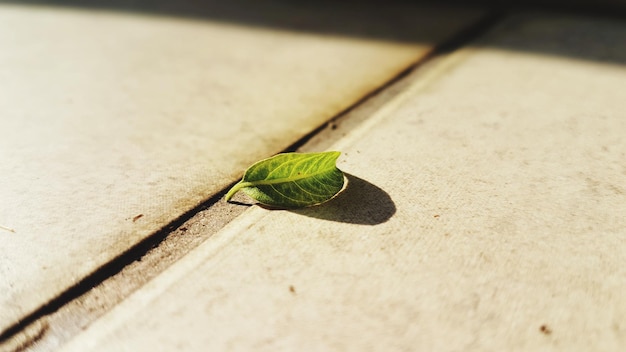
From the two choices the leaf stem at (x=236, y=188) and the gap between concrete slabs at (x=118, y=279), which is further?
the leaf stem at (x=236, y=188)

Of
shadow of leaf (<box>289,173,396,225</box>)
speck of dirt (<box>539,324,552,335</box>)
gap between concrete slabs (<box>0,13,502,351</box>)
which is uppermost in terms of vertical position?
shadow of leaf (<box>289,173,396,225</box>)

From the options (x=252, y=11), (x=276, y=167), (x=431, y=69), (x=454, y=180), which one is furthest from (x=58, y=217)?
(x=252, y=11)

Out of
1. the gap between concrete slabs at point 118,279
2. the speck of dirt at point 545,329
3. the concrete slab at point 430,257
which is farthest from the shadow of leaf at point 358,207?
the speck of dirt at point 545,329

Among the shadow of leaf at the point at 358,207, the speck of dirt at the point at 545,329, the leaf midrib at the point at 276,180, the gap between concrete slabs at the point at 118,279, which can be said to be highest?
the leaf midrib at the point at 276,180

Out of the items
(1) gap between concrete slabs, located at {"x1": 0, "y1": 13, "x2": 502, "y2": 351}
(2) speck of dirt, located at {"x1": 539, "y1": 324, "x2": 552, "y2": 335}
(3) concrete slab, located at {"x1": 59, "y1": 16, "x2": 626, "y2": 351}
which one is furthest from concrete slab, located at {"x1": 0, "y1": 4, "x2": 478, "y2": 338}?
(2) speck of dirt, located at {"x1": 539, "y1": 324, "x2": 552, "y2": 335}

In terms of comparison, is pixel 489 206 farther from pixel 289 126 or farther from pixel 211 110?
pixel 211 110

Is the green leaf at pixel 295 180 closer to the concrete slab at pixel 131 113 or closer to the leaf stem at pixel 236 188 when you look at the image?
the leaf stem at pixel 236 188

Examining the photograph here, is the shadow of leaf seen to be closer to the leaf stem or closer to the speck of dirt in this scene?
the leaf stem
